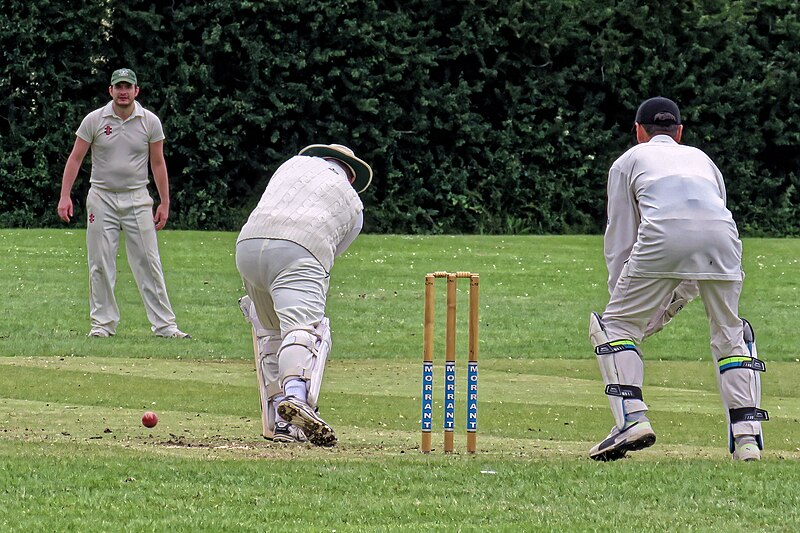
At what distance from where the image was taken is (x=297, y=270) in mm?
7668

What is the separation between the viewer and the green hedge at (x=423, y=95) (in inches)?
1006

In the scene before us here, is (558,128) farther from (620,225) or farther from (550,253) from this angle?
(620,225)

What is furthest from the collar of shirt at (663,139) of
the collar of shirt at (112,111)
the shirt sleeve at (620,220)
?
the collar of shirt at (112,111)

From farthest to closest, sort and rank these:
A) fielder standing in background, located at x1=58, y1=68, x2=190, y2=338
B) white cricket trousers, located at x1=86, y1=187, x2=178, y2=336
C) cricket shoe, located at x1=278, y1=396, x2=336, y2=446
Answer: white cricket trousers, located at x1=86, y1=187, x2=178, y2=336, fielder standing in background, located at x1=58, y1=68, x2=190, y2=338, cricket shoe, located at x1=278, y1=396, x2=336, y2=446

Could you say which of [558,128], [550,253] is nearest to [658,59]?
[558,128]

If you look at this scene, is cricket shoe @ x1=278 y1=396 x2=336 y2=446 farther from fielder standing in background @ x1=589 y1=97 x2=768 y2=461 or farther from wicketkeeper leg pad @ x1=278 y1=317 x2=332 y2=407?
fielder standing in background @ x1=589 y1=97 x2=768 y2=461

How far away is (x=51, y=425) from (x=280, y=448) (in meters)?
1.49

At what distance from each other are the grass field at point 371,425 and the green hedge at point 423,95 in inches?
291

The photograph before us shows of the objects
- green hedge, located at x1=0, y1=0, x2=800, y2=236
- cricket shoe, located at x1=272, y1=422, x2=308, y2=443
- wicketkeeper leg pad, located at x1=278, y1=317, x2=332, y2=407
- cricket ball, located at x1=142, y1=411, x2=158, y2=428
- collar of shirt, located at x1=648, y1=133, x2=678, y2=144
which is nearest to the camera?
wicketkeeper leg pad, located at x1=278, y1=317, x2=332, y2=407

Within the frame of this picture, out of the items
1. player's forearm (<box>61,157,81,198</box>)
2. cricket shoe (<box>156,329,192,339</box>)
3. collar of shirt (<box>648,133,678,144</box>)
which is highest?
collar of shirt (<box>648,133,678,144</box>)

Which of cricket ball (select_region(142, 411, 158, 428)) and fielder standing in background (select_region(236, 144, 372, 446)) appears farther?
cricket ball (select_region(142, 411, 158, 428))

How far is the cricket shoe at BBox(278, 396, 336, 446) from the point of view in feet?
23.5

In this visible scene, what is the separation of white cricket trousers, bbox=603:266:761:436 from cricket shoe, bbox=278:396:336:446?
4.80 ft

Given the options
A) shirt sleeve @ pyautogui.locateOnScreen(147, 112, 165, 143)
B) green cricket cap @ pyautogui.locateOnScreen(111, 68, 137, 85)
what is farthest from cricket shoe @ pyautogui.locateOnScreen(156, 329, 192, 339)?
green cricket cap @ pyautogui.locateOnScreen(111, 68, 137, 85)
